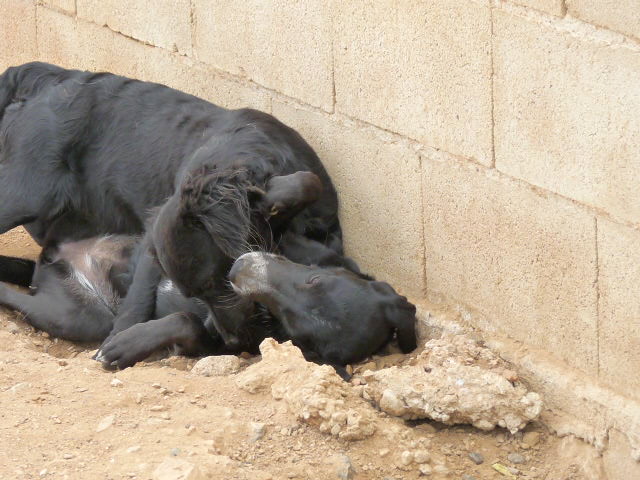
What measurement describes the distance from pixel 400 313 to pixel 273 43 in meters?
1.54

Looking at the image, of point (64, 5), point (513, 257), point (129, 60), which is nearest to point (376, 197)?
point (513, 257)

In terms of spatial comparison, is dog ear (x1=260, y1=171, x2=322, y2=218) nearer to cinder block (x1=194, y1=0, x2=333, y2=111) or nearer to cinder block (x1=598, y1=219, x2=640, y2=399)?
cinder block (x1=194, y1=0, x2=333, y2=111)

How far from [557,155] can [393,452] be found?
112cm

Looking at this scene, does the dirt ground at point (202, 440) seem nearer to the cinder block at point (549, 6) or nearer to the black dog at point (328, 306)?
the black dog at point (328, 306)

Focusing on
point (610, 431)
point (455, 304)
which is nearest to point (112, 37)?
point (455, 304)

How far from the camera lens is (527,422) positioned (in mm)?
3891

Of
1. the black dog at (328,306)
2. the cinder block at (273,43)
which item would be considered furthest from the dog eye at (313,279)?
the cinder block at (273,43)

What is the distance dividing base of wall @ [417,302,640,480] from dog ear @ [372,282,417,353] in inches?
10.1

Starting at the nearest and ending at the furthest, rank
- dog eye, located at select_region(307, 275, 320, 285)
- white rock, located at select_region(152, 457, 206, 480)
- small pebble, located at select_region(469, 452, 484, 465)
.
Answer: white rock, located at select_region(152, 457, 206, 480) < small pebble, located at select_region(469, 452, 484, 465) < dog eye, located at select_region(307, 275, 320, 285)

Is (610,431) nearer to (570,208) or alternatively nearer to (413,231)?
(570,208)

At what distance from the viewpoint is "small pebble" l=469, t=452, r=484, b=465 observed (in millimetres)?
3770

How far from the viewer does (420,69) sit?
430cm

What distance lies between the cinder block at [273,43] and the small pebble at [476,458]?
5.75 ft

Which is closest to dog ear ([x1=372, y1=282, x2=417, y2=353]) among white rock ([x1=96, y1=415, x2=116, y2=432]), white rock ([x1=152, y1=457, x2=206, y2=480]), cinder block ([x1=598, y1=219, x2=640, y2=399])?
cinder block ([x1=598, y1=219, x2=640, y2=399])
